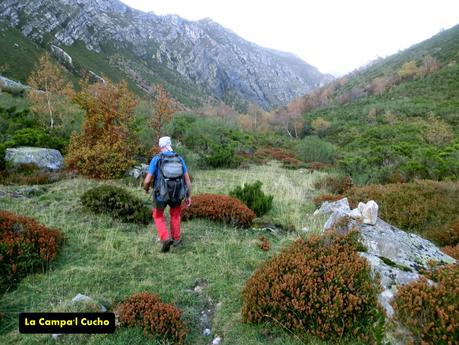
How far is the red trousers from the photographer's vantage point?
5089 millimetres

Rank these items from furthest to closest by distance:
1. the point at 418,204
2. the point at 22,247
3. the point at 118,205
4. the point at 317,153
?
the point at 317,153
the point at 418,204
the point at 118,205
the point at 22,247

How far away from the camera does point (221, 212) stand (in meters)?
6.71

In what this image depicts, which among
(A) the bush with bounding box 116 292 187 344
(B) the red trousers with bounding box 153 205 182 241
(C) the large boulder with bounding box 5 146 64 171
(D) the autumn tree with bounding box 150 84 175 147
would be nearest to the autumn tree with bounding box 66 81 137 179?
(C) the large boulder with bounding box 5 146 64 171

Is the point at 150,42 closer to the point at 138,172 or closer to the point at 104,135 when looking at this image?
the point at 104,135

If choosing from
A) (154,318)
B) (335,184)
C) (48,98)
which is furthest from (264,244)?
(48,98)

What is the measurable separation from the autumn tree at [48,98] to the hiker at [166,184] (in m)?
11.4

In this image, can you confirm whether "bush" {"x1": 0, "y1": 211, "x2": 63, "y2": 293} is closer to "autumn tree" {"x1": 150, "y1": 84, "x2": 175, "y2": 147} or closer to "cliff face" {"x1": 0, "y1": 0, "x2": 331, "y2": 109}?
"autumn tree" {"x1": 150, "y1": 84, "x2": 175, "y2": 147}

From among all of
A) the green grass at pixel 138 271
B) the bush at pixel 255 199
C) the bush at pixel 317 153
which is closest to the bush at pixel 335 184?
the green grass at pixel 138 271

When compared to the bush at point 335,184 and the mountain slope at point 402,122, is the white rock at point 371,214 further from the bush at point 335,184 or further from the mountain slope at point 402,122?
the mountain slope at point 402,122

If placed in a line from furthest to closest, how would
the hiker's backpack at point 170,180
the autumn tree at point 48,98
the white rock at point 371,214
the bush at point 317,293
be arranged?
the autumn tree at point 48,98, the hiker's backpack at point 170,180, the white rock at point 371,214, the bush at point 317,293

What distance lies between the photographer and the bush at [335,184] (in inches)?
417

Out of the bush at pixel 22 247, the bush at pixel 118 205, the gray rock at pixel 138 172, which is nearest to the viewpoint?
the bush at pixel 22 247

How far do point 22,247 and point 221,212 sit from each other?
3.65 m

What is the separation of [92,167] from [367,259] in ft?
28.5
